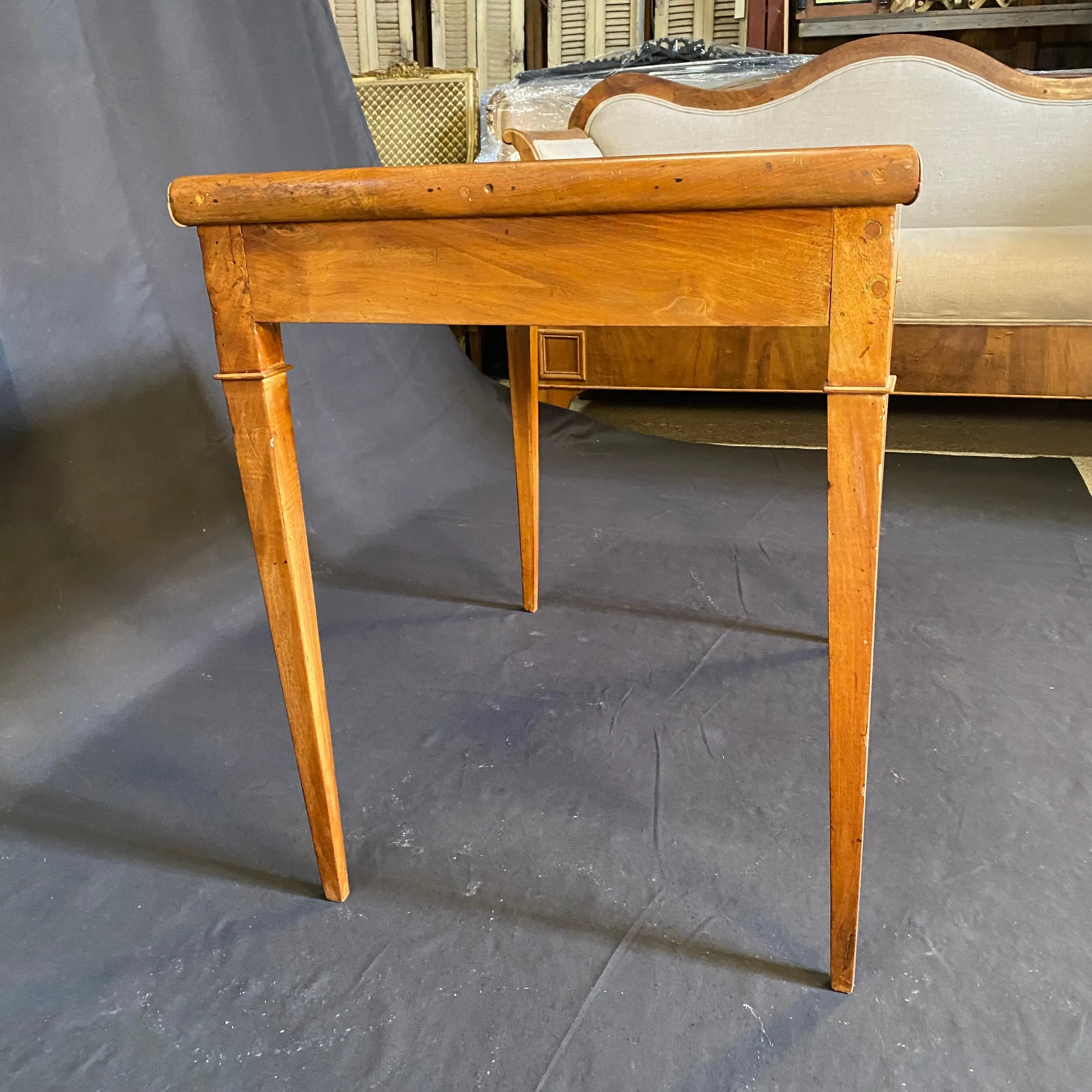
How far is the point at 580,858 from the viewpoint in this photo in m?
0.85

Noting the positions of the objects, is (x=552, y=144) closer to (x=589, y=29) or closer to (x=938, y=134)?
(x=938, y=134)

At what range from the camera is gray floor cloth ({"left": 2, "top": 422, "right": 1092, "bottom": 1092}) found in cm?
66

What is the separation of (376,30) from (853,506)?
3624 mm

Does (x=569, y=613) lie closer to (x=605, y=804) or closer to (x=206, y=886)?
(x=605, y=804)

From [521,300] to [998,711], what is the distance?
75 centimetres

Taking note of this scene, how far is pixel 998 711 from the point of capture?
41.6 inches

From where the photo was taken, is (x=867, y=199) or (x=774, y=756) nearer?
(x=867, y=199)

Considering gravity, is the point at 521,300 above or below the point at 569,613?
above

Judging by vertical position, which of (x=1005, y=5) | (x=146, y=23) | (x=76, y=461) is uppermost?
(x=1005, y=5)

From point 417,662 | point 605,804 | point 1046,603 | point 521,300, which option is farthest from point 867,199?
point 1046,603

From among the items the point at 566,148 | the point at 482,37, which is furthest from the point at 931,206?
the point at 482,37

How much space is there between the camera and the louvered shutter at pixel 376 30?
3555 millimetres

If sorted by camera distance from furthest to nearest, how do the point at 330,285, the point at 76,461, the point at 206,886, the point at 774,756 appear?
the point at 76,461 < the point at 774,756 < the point at 206,886 < the point at 330,285

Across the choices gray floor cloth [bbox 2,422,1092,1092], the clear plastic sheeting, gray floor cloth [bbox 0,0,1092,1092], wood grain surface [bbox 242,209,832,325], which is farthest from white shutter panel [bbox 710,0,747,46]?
wood grain surface [bbox 242,209,832,325]
